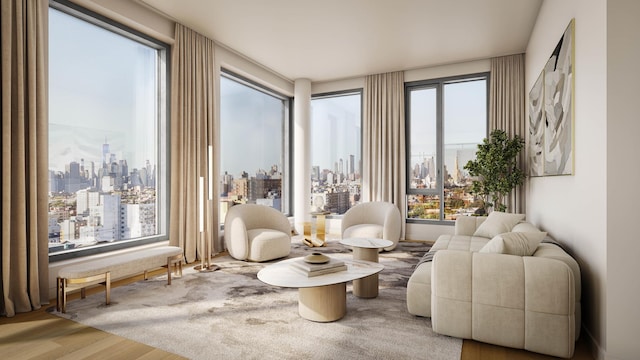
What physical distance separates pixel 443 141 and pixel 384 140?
1.03 metres

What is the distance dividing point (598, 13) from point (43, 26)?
4.32 metres

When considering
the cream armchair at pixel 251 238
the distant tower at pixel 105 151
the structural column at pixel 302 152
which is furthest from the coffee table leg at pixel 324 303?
the structural column at pixel 302 152

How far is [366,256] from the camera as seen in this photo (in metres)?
3.71

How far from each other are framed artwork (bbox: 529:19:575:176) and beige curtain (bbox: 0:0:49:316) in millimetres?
4389

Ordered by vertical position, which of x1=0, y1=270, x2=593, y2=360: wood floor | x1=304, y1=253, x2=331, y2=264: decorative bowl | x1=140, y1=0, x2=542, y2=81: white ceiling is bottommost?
x1=0, y1=270, x2=593, y2=360: wood floor

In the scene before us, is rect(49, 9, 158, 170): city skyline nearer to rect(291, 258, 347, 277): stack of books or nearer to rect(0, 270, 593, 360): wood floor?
rect(0, 270, 593, 360): wood floor

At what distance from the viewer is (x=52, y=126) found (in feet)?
10.9

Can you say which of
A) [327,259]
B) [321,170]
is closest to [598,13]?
[327,259]

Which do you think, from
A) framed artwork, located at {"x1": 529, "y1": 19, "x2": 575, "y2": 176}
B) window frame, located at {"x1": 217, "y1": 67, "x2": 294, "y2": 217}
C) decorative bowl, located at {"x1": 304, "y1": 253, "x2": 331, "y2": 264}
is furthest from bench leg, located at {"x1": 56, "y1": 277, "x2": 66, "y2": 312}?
window frame, located at {"x1": 217, "y1": 67, "x2": 294, "y2": 217}

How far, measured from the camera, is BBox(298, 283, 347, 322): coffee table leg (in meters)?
2.61

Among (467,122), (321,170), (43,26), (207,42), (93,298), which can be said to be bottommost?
(93,298)

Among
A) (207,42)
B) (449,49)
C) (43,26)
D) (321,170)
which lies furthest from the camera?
(321,170)

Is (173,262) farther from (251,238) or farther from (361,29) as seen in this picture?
(361,29)

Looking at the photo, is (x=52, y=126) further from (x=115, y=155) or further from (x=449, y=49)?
(x=449, y=49)
